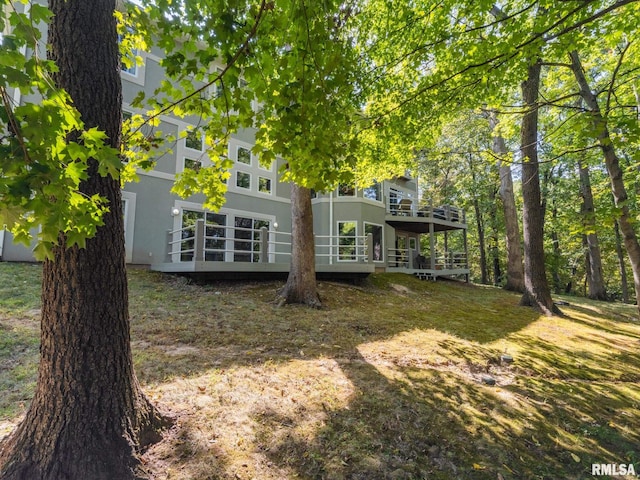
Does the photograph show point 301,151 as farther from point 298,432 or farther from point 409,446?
point 409,446

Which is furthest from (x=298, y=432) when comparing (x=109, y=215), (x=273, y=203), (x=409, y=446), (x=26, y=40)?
(x=273, y=203)

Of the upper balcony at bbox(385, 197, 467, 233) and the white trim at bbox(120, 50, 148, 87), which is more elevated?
the white trim at bbox(120, 50, 148, 87)

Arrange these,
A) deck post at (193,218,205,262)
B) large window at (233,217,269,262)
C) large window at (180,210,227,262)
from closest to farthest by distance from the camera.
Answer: deck post at (193,218,205,262)
large window at (180,210,227,262)
large window at (233,217,269,262)

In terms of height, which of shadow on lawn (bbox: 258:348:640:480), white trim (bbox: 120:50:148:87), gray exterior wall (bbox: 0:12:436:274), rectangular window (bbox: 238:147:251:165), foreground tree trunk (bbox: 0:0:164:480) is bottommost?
shadow on lawn (bbox: 258:348:640:480)

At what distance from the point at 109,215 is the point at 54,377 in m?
1.17

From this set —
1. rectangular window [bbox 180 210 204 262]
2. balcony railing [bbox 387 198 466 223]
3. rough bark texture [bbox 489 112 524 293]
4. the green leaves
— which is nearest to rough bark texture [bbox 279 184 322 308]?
rectangular window [bbox 180 210 204 262]

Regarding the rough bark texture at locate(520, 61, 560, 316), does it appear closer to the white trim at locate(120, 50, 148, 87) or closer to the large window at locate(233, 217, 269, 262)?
the large window at locate(233, 217, 269, 262)

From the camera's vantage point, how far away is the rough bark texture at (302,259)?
7938 mm

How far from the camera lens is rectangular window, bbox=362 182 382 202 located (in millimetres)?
16248

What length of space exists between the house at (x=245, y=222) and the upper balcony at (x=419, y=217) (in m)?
0.06

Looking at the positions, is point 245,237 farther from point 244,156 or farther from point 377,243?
point 377,243

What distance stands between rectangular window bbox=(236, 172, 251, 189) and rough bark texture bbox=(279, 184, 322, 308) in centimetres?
601

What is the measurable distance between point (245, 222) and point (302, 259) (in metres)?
6.34

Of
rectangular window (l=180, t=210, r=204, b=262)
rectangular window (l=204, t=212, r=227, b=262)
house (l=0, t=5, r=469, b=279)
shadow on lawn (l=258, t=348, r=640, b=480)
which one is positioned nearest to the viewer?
shadow on lawn (l=258, t=348, r=640, b=480)
